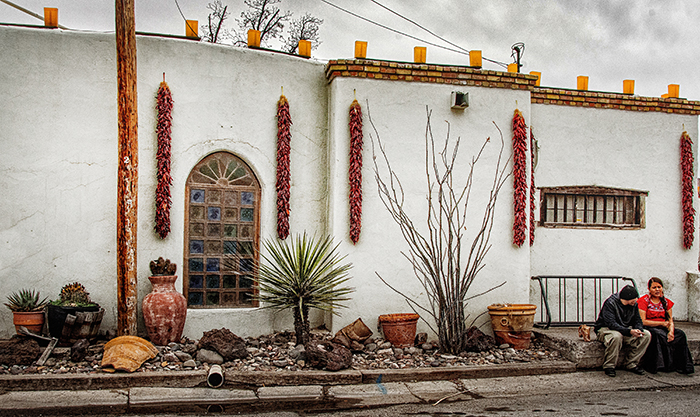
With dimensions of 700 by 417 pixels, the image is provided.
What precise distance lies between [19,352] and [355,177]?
4.86 m

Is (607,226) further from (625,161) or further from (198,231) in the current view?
(198,231)

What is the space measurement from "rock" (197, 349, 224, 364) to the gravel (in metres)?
0.02

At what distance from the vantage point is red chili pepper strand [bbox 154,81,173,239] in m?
8.01

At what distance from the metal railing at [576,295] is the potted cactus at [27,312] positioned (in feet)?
24.6

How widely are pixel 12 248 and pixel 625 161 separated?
10026 mm

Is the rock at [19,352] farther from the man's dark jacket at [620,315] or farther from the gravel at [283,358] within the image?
the man's dark jacket at [620,315]

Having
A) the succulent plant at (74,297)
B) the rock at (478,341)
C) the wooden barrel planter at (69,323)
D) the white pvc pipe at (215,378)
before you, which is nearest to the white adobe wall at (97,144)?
the succulent plant at (74,297)

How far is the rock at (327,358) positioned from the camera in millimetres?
6934

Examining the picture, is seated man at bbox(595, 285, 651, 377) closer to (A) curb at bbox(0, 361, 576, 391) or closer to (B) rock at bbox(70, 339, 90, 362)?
(A) curb at bbox(0, 361, 576, 391)

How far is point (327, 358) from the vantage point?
22.8 ft

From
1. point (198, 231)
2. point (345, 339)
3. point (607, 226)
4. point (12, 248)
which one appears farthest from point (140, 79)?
point (607, 226)

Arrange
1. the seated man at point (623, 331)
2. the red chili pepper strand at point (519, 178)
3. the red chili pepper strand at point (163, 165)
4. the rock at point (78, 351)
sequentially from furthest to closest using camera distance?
the red chili pepper strand at point (519, 178) → the red chili pepper strand at point (163, 165) → the seated man at point (623, 331) → the rock at point (78, 351)

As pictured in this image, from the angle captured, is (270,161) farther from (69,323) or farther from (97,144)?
(69,323)

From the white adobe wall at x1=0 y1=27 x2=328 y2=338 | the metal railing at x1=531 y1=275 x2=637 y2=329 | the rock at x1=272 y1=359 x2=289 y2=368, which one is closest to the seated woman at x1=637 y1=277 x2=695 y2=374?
the metal railing at x1=531 y1=275 x2=637 y2=329
